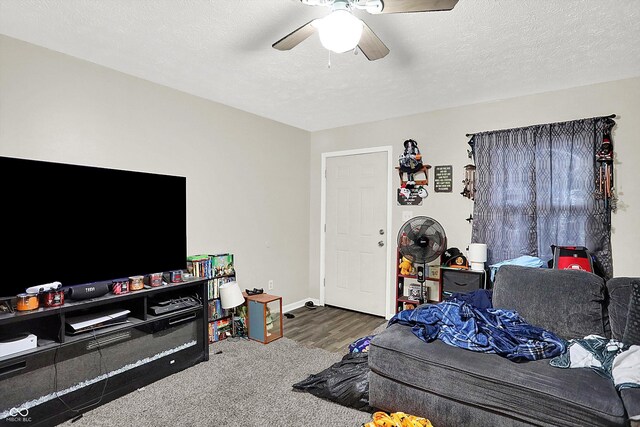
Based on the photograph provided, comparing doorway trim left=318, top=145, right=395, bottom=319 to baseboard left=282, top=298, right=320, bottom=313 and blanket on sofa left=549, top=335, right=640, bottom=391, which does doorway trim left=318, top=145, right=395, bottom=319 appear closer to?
baseboard left=282, top=298, right=320, bottom=313

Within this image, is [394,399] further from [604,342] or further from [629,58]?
[629,58]

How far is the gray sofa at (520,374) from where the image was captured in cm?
155

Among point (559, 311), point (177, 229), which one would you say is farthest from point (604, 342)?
point (177, 229)

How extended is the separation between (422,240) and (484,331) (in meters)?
1.25

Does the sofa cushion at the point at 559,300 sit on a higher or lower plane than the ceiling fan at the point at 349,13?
lower

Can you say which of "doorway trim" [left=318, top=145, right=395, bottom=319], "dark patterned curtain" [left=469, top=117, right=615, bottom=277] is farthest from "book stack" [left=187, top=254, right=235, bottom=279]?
"dark patterned curtain" [left=469, top=117, right=615, bottom=277]

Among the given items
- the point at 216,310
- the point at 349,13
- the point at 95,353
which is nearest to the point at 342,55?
the point at 349,13

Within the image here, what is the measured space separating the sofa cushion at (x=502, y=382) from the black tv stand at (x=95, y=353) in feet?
5.19

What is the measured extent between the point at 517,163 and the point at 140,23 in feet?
10.8

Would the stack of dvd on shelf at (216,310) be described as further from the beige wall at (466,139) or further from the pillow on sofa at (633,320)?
the pillow on sofa at (633,320)

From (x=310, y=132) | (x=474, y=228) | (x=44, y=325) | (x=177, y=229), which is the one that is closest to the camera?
(x=44, y=325)

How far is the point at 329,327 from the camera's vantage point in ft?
12.2

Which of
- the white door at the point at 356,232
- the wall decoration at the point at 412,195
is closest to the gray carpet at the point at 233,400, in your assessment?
the white door at the point at 356,232

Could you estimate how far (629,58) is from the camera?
241 centimetres
